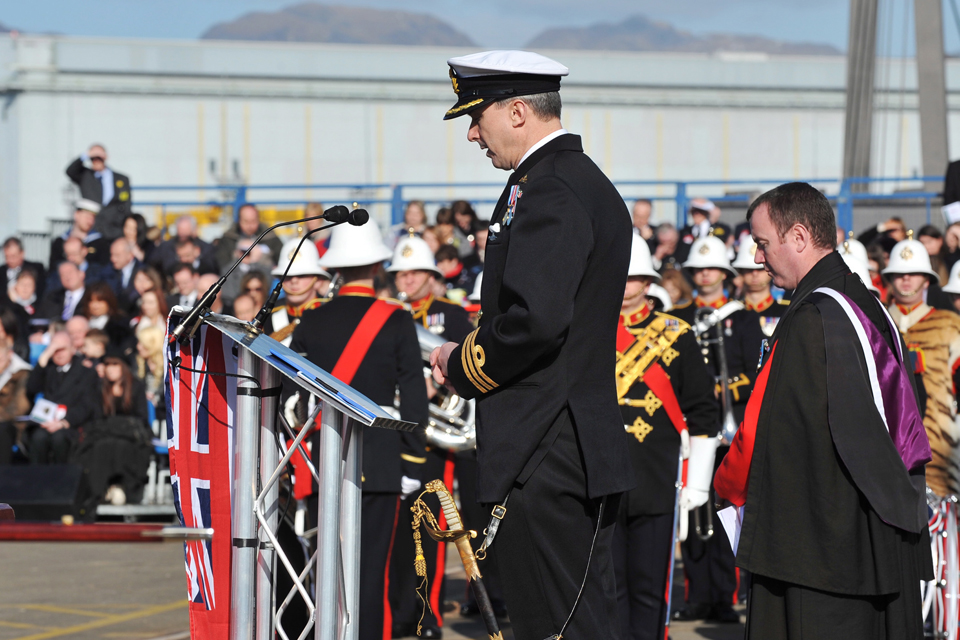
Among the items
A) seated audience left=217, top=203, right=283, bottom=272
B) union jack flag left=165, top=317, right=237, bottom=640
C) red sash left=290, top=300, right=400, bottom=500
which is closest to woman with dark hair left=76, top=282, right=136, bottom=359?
seated audience left=217, top=203, right=283, bottom=272

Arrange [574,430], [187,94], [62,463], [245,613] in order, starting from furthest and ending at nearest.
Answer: [187,94] → [62,463] → [245,613] → [574,430]

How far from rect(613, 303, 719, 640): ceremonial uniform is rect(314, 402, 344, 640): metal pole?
2.27 metres

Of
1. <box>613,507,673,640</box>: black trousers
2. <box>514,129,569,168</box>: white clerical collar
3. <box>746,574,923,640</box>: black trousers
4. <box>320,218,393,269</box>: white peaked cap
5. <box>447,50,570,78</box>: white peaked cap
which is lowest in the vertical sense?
<box>613,507,673,640</box>: black trousers

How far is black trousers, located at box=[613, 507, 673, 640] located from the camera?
5773 mm

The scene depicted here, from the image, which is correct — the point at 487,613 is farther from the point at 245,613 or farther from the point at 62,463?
the point at 62,463

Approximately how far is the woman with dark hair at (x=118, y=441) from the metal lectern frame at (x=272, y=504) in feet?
23.8

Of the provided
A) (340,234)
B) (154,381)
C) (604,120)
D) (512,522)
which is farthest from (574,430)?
(604,120)

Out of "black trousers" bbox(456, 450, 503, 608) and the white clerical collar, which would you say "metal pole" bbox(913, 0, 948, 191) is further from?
the white clerical collar

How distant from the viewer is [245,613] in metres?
3.76

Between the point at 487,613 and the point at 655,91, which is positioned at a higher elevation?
the point at 655,91

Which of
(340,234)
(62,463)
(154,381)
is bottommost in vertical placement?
(62,463)

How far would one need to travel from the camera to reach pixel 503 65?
3.46m

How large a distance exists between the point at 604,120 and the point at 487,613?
91.1ft

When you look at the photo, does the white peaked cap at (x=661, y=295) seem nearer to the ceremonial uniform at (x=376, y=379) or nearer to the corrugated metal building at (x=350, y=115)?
the ceremonial uniform at (x=376, y=379)
